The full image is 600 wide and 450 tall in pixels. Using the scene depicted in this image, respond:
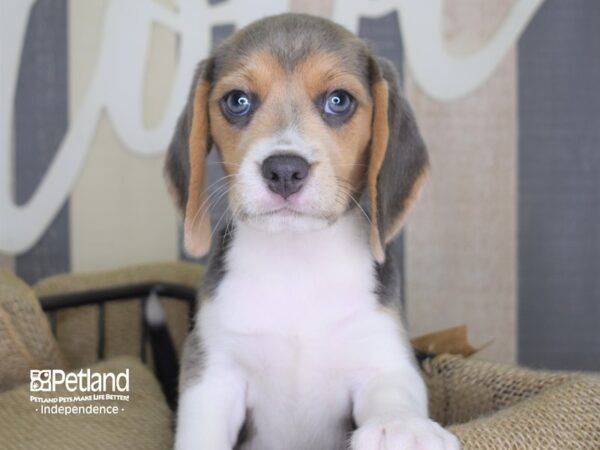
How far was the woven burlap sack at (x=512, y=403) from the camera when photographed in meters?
1.67

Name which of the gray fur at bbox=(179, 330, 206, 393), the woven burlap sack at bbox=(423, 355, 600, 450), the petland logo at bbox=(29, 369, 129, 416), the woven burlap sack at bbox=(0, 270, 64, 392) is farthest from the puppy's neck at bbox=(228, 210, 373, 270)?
the woven burlap sack at bbox=(0, 270, 64, 392)

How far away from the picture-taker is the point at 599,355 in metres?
3.32

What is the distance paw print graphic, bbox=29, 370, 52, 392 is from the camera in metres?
2.33

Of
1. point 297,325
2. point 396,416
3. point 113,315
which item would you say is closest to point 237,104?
point 297,325

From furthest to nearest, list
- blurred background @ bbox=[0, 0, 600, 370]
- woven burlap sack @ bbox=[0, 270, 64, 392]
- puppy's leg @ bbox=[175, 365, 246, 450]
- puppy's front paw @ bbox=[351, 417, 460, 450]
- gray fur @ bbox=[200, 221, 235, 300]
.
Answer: blurred background @ bbox=[0, 0, 600, 370] → woven burlap sack @ bbox=[0, 270, 64, 392] → gray fur @ bbox=[200, 221, 235, 300] → puppy's leg @ bbox=[175, 365, 246, 450] → puppy's front paw @ bbox=[351, 417, 460, 450]

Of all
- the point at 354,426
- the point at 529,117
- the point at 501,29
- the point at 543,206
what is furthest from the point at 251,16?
the point at 354,426

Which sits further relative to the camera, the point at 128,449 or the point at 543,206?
the point at 543,206

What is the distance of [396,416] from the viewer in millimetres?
1679

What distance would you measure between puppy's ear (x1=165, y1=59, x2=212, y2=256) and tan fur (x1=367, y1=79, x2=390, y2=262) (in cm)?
45

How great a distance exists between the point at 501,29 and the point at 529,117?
39 cm

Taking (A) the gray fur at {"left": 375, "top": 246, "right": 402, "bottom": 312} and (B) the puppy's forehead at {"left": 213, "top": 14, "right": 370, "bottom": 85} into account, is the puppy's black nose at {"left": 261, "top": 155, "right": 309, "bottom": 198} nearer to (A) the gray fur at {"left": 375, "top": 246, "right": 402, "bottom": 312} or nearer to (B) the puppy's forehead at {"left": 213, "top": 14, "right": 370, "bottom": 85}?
(B) the puppy's forehead at {"left": 213, "top": 14, "right": 370, "bottom": 85}

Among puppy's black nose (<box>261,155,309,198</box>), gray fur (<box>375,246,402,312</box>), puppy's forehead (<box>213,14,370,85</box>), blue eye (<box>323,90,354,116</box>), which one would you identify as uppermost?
puppy's forehead (<box>213,14,370,85</box>)

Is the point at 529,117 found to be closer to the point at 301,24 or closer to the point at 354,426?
the point at 301,24

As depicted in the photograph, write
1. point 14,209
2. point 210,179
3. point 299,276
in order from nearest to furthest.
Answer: point 299,276 < point 210,179 < point 14,209
